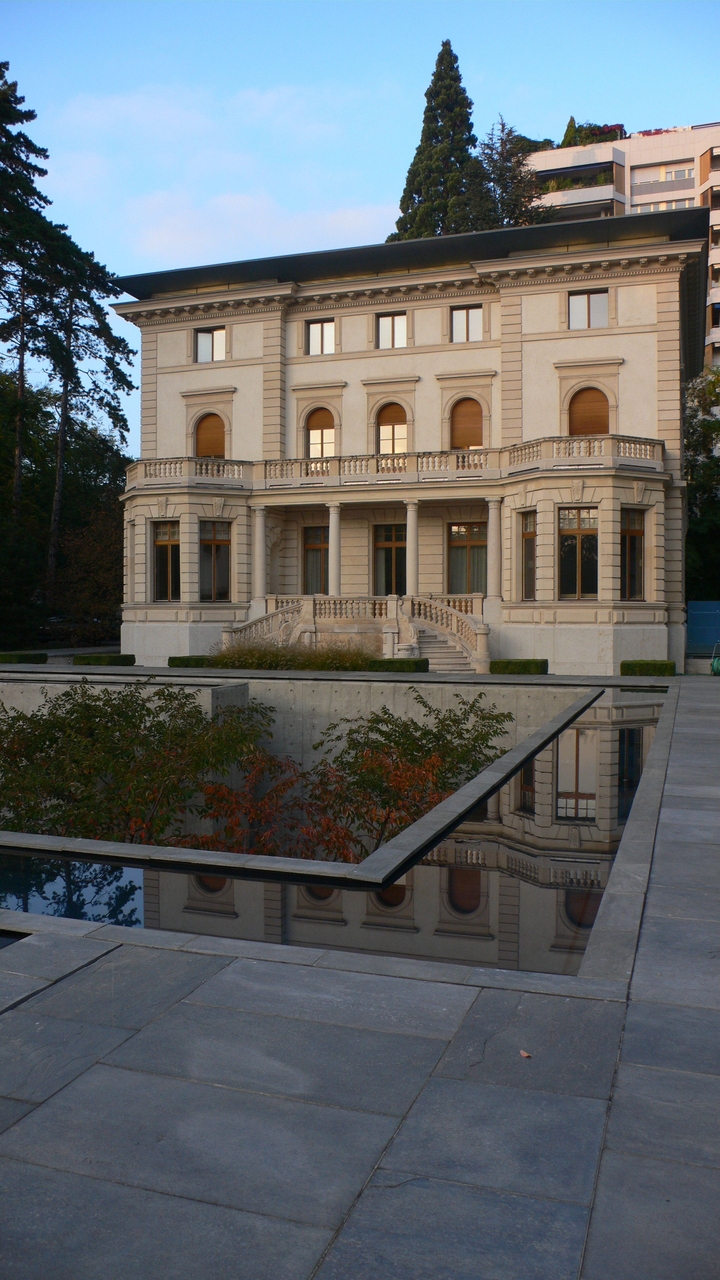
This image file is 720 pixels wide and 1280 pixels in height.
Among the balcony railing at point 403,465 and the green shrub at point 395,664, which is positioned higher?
the balcony railing at point 403,465

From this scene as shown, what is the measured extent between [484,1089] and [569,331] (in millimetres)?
33255

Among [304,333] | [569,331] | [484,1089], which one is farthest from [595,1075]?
[304,333]

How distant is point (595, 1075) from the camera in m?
4.18

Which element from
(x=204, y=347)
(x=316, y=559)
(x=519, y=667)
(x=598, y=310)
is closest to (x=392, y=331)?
(x=204, y=347)

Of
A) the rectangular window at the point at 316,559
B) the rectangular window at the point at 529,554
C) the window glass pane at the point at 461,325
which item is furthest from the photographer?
the rectangular window at the point at 316,559

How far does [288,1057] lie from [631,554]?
29.9 metres

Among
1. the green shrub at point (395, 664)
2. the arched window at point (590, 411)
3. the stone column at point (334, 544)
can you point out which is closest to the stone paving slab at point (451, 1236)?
the green shrub at point (395, 664)

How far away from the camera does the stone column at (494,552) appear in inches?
1353

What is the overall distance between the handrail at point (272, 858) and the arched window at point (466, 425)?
28179mm

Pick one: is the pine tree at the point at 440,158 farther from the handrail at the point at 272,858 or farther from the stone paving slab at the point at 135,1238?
the stone paving slab at the point at 135,1238

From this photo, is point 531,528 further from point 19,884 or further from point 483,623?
point 19,884

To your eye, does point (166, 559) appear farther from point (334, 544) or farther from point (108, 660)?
point (334, 544)

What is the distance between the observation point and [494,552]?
34.3 metres

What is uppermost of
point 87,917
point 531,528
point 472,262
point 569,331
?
point 472,262
